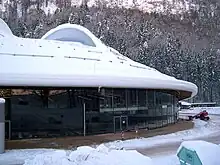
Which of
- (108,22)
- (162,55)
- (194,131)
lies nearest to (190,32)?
(108,22)

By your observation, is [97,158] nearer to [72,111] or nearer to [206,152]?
[206,152]

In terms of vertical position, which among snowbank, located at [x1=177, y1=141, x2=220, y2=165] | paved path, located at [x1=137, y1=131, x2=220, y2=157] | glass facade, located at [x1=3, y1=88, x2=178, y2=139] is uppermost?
snowbank, located at [x1=177, y1=141, x2=220, y2=165]

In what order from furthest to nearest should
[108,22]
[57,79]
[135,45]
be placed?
[108,22]
[135,45]
[57,79]

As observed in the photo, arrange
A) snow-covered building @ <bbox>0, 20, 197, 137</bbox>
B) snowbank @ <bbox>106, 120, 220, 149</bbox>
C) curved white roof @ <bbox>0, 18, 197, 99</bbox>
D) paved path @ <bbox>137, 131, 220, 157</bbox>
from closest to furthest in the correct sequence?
paved path @ <bbox>137, 131, 220, 157</bbox> → snowbank @ <bbox>106, 120, 220, 149</bbox> → curved white roof @ <bbox>0, 18, 197, 99</bbox> → snow-covered building @ <bbox>0, 20, 197, 137</bbox>

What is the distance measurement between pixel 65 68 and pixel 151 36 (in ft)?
339

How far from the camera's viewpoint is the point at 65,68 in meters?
26.2

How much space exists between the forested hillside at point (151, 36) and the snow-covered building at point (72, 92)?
188 ft

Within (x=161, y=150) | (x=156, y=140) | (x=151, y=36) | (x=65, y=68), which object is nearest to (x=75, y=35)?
(x=65, y=68)

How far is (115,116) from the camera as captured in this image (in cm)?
2711

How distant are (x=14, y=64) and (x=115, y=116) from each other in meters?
7.35

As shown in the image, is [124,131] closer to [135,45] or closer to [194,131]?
[194,131]

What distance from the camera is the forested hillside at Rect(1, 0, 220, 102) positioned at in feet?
295

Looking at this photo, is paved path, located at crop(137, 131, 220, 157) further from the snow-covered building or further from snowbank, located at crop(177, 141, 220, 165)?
snowbank, located at crop(177, 141, 220, 165)

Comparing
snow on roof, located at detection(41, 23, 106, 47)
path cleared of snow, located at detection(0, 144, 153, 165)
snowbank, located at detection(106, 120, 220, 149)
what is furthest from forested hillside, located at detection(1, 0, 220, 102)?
path cleared of snow, located at detection(0, 144, 153, 165)
